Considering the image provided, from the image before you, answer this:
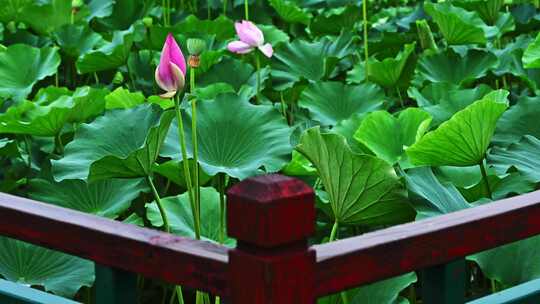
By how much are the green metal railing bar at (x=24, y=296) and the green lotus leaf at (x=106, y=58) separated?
1258 mm

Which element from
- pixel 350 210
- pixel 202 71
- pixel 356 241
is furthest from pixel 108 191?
pixel 356 241

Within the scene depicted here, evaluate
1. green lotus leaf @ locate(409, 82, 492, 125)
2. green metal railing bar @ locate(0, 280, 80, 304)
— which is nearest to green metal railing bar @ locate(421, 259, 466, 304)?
green metal railing bar @ locate(0, 280, 80, 304)

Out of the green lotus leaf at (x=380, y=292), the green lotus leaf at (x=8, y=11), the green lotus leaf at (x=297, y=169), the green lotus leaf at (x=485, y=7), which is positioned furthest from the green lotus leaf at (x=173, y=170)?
the green lotus leaf at (x=8, y=11)

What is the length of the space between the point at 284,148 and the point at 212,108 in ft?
0.49

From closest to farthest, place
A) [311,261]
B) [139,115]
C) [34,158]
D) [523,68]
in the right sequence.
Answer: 1. [311,261]
2. [139,115]
3. [34,158]
4. [523,68]

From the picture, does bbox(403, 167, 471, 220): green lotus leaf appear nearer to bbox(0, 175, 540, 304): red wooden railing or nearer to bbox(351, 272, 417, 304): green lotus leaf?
bbox(351, 272, 417, 304): green lotus leaf

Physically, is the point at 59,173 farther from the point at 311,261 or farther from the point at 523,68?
the point at 523,68

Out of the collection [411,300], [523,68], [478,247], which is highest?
[478,247]

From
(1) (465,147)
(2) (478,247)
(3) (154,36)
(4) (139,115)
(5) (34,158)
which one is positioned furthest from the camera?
(3) (154,36)

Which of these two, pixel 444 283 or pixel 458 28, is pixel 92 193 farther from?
pixel 458 28

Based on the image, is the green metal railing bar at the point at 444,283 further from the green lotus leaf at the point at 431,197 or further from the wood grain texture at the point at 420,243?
the green lotus leaf at the point at 431,197

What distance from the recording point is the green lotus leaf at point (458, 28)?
2232 millimetres

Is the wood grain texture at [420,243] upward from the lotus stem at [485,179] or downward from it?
upward

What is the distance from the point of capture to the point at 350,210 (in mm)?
1327
